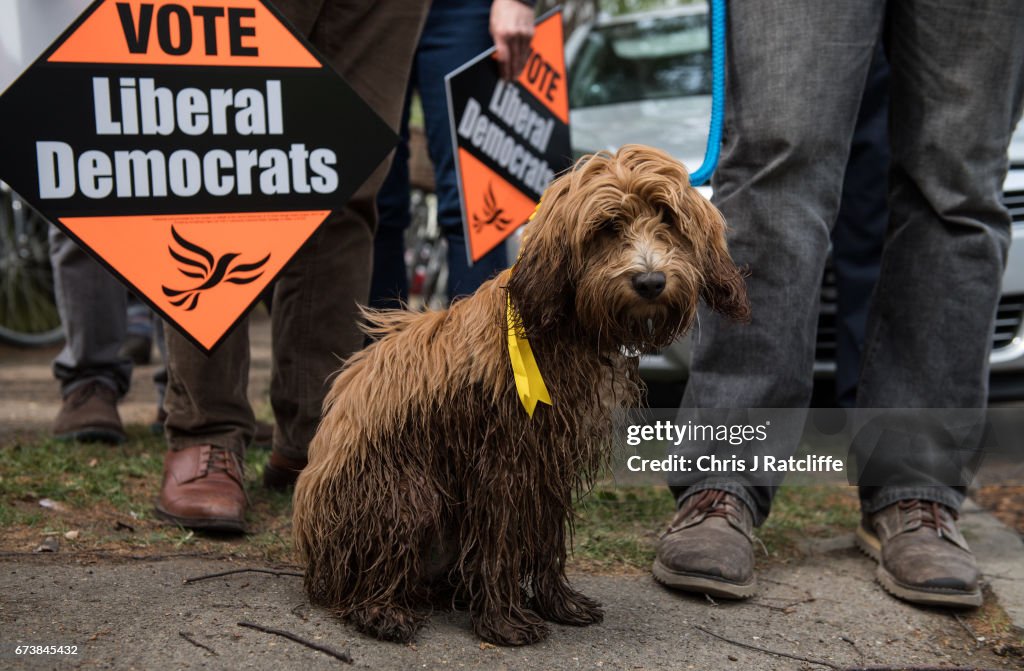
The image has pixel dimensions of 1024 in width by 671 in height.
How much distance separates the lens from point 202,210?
8.80 ft

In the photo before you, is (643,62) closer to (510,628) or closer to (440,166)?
(440,166)

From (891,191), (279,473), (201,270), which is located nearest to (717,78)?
(891,191)

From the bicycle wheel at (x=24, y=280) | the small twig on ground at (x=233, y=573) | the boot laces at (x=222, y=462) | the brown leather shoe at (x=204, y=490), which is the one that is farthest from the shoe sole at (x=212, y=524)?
the bicycle wheel at (x=24, y=280)

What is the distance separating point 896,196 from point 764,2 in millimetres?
720

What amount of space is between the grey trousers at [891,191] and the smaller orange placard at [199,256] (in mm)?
1188

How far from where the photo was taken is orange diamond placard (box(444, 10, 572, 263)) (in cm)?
369

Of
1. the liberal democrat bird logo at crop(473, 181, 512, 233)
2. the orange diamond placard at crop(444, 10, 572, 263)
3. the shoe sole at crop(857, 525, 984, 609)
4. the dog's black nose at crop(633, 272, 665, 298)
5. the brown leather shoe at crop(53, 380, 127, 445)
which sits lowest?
the shoe sole at crop(857, 525, 984, 609)

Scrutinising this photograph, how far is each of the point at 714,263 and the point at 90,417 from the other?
2.73 m

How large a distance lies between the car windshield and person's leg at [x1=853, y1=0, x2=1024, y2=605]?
8.41 ft

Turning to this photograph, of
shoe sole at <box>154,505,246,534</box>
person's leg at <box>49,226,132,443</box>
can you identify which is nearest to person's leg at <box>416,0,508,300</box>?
shoe sole at <box>154,505,246,534</box>

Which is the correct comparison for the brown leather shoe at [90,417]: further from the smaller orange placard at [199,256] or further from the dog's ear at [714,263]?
the dog's ear at [714,263]

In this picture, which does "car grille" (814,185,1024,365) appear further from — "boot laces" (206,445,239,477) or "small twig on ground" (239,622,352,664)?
"small twig on ground" (239,622,352,664)

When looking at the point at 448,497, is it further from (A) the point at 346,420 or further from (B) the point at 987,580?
(B) the point at 987,580

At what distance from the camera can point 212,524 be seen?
2.85m
